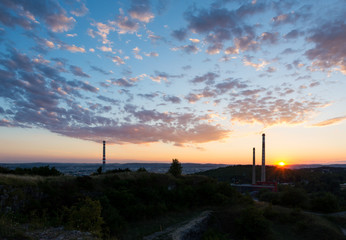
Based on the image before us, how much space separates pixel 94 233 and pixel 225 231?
49.7ft

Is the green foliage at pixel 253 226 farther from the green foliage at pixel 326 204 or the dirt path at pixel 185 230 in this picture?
the green foliage at pixel 326 204

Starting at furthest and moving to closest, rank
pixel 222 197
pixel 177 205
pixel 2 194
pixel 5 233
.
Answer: pixel 222 197 < pixel 177 205 < pixel 2 194 < pixel 5 233

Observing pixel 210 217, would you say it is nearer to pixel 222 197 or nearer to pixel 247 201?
pixel 222 197

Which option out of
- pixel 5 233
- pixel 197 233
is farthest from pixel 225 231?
pixel 5 233

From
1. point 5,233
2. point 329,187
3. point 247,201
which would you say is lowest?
point 329,187

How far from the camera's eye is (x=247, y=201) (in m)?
30.8

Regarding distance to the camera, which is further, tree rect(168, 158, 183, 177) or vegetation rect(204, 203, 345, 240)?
tree rect(168, 158, 183, 177)

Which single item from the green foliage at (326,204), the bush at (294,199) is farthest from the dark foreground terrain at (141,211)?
the bush at (294,199)

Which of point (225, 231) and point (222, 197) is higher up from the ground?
point (222, 197)

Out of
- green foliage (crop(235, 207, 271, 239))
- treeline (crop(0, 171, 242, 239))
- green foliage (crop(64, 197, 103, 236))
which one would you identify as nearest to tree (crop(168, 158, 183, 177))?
treeline (crop(0, 171, 242, 239))

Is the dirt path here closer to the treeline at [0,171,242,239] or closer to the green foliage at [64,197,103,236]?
the treeline at [0,171,242,239]

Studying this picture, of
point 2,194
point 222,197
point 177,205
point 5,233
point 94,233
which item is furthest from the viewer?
point 222,197

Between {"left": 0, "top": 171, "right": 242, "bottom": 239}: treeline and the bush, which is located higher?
{"left": 0, "top": 171, "right": 242, "bottom": 239}: treeline

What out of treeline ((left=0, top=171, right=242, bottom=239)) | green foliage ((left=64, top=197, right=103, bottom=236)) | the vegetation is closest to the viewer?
green foliage ((left=64, top=197, right=103, bottom=236))
